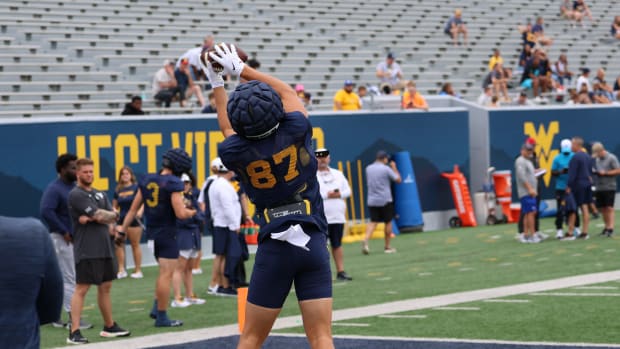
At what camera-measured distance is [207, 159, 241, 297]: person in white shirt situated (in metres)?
14.2

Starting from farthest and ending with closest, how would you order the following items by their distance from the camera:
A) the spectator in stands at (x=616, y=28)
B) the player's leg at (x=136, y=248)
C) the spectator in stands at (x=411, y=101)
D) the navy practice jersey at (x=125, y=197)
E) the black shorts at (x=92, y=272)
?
the spectator in stands at (x=616, y=28) < the spectator in stands at (x=411, y=101) < the player's leg at (x=136, y=248) < the navy practice jersey at (x=125, y=197) < the black shorts at (x=92, y=272)

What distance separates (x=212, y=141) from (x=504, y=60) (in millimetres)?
15708

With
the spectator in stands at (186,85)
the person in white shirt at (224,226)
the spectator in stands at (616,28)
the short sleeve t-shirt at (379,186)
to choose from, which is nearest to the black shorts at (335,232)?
the person in white shirt at (224,226)

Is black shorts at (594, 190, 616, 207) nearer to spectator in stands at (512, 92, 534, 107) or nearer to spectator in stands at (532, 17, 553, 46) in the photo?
spectator in stands at (512, 92, 534, 107)

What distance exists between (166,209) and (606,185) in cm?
1085

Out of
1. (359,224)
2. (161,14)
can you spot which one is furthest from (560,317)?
(161,14)

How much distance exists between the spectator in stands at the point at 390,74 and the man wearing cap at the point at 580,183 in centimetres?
854

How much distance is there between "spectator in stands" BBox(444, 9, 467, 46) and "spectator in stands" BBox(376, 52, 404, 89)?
592 cm

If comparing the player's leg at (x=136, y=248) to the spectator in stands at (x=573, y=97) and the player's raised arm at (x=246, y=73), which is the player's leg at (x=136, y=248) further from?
the spectator in stands at (x=573, y=97)

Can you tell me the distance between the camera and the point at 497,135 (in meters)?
26.0

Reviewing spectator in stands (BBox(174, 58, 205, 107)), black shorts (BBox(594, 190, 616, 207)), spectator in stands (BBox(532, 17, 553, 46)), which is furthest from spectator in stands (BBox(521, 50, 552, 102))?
spectator in stands (BBox(174, 58, 205, 107))

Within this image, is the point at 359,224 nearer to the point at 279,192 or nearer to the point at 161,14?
the point at 161,14

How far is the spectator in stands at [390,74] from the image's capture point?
27969 millimetres

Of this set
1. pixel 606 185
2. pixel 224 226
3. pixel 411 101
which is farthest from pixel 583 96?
pixel 224 226
